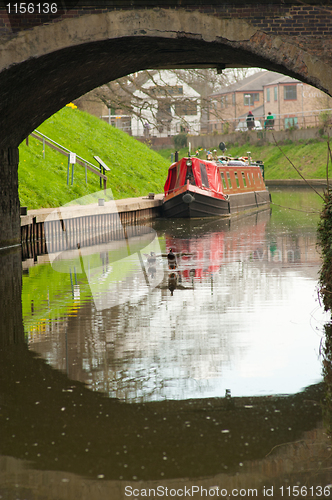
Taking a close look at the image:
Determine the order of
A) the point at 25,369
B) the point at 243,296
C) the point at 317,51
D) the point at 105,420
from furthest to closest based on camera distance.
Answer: the point at 243,296, the point at 317,51, the point at 25,369, the point at 105,420

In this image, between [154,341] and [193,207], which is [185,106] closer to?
[193,207]

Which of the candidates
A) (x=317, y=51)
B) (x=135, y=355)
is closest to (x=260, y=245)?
(x=317, y=51)

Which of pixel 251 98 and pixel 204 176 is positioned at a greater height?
pixel 251 98

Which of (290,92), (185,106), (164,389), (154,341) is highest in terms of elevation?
(290,92)

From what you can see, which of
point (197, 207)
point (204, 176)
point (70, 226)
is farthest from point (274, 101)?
point (70, 226)

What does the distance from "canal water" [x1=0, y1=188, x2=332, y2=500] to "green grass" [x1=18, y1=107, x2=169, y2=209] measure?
30.0ft

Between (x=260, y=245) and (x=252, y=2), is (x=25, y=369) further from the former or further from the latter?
(x=260, y=245)

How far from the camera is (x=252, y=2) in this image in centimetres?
793

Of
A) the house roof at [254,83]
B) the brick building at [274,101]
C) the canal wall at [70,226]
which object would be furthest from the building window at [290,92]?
the canal wall at [70,226]

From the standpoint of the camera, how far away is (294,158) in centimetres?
4684

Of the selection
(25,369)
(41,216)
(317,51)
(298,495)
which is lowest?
(298,495)

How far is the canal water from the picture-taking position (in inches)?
154

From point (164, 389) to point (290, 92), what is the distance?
57.2 meters

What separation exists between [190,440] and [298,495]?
877 mm
